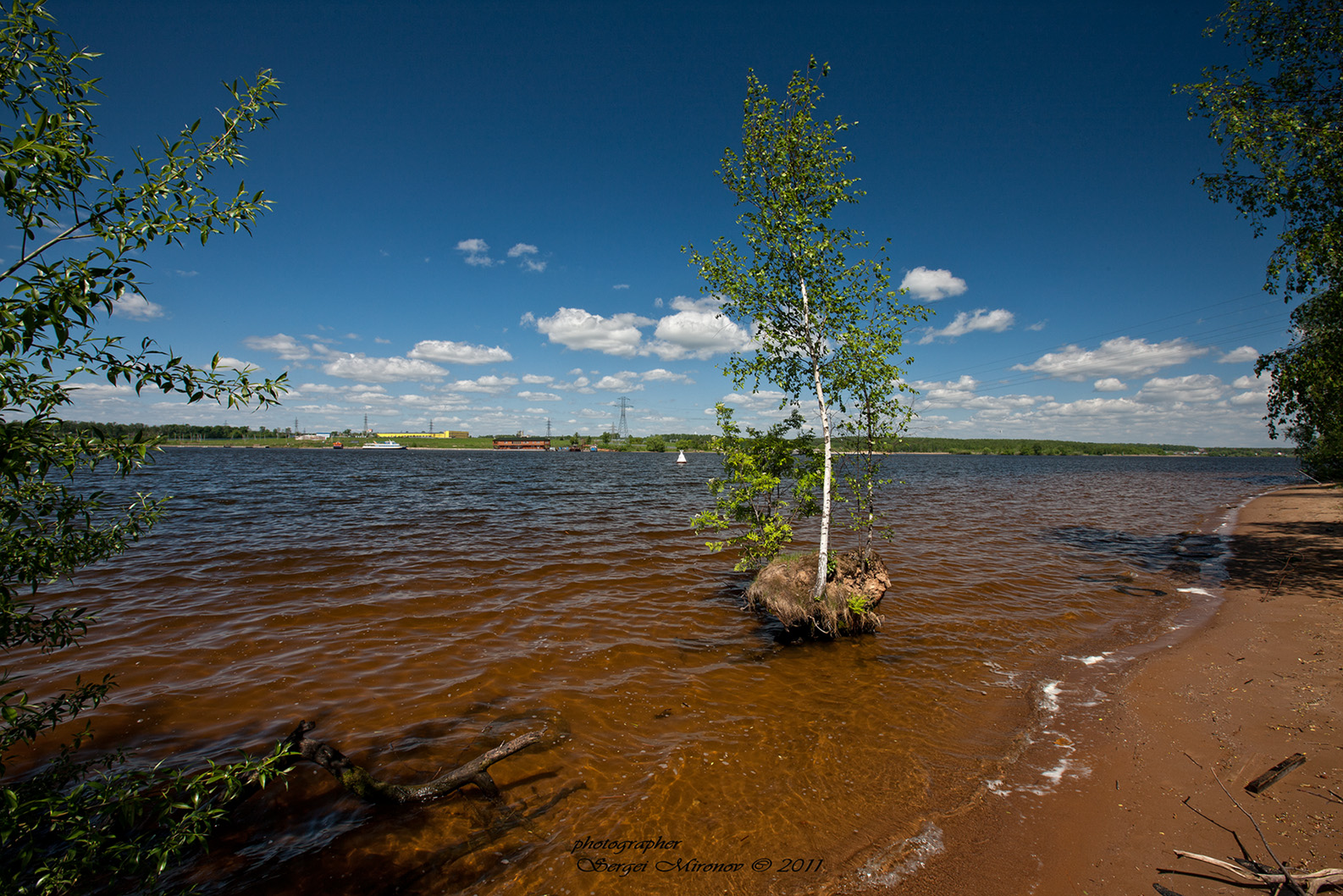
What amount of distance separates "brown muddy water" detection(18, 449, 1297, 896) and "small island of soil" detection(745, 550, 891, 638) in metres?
0.49

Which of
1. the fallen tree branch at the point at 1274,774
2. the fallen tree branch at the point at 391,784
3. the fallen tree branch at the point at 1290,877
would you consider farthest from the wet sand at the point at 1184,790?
the fallen tree branch at the point at 391,784

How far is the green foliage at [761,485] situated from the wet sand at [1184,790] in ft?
21.7

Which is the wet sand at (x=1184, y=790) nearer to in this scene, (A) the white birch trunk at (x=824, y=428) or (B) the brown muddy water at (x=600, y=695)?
(B) the brown muddy water at (x=600, y=695)

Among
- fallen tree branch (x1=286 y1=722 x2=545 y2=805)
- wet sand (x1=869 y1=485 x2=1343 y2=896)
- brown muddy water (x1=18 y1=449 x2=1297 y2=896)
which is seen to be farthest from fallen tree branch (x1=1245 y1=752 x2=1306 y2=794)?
fallen tree branch (x1=286 y1=722 x2=545 y2=805)

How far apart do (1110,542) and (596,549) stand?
80.5 ft

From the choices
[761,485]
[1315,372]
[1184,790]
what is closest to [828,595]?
[761,485]

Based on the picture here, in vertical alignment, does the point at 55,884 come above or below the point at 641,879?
above

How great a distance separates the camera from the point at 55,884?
11.2ft

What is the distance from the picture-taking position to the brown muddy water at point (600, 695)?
606 cm

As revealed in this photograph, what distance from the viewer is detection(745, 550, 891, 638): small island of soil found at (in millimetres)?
12117

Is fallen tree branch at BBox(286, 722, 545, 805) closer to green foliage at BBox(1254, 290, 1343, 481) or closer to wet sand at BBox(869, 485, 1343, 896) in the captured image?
wet sand at BBox(869, 485, 1343, 896)

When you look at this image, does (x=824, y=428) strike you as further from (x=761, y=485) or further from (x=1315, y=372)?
(x=1315, y=372)

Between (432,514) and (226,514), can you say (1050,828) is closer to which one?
(432,514)

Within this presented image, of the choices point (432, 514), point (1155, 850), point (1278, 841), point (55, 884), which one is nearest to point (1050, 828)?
point (1155, 850)
